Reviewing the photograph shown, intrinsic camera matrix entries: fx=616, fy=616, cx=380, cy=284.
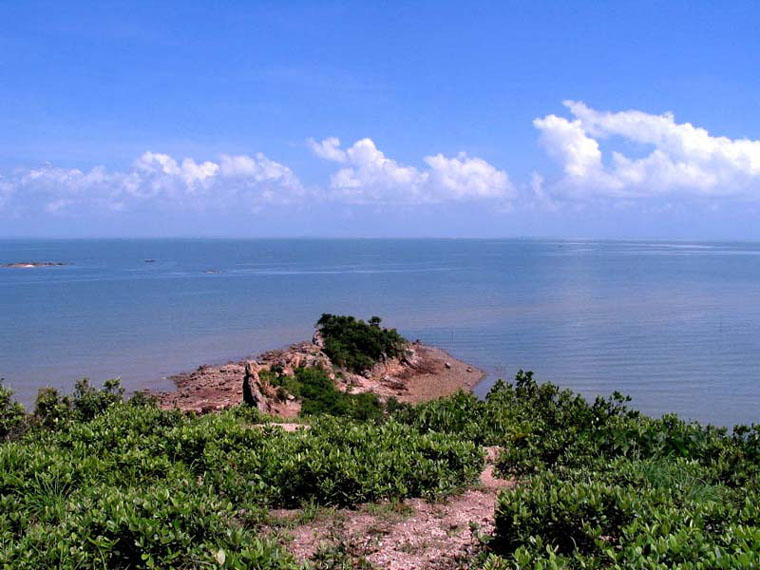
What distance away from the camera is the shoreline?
25877 mm

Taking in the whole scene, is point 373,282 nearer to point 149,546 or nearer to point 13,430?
point 13,430

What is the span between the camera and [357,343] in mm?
32500

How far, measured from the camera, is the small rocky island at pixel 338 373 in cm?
2298

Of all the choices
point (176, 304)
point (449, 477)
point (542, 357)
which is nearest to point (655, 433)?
point (449, 477)

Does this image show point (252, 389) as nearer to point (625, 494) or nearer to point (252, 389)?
point (252, 389)

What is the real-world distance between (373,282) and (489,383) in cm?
5485

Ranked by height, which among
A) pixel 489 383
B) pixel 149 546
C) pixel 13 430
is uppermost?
pixel 149 546

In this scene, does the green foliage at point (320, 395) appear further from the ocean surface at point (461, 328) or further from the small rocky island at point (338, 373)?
the ocean surface at point (461, 328)

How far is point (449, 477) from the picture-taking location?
7.65 m

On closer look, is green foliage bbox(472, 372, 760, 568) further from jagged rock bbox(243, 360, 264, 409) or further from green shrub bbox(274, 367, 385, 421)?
jagged rock bbox(243, 360, 264, 409)

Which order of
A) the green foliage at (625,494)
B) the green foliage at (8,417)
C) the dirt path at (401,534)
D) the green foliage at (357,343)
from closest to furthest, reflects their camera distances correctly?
the green foliage at (625,494)
the dirt path at (401,534)
the green foliage at (8,417)
the green foliage at (357,343)

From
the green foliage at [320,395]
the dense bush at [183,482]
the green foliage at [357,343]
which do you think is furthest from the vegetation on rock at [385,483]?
the green foliage at [357,343]

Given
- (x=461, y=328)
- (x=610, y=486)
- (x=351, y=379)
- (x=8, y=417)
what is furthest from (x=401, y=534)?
(x=461, y=328)

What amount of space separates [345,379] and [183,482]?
21841 mm
